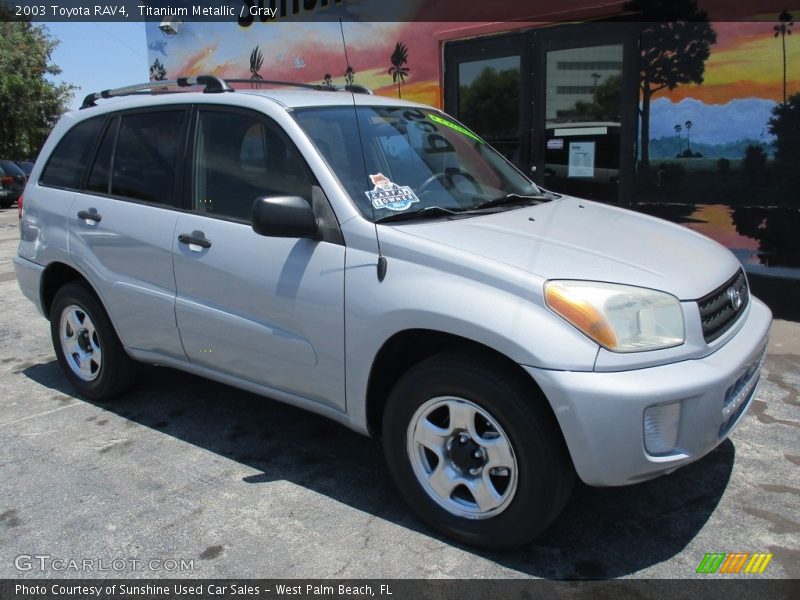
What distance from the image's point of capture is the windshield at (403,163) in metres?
3.25

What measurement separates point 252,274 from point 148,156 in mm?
1228

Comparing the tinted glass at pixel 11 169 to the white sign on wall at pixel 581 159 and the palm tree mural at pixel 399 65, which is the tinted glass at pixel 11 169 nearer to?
the palm tree mural at pixel 399 65

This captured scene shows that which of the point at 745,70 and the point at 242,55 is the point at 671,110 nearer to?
the point at 745,70

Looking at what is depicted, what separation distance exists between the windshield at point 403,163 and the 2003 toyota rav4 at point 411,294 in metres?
0.01

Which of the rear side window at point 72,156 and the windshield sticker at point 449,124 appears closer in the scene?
the windshield sticker at point 449,124

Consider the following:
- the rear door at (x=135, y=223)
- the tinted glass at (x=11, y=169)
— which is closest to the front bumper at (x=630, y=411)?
the rear door at (x=135, y=223)

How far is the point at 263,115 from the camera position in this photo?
11.4 ft

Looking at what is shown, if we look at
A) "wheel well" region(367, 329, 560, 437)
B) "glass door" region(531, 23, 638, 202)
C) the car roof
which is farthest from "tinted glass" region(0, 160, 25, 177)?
"wheel well" region(367, 329, 560, 437)

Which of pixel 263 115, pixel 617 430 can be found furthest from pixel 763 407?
pixel 263 115

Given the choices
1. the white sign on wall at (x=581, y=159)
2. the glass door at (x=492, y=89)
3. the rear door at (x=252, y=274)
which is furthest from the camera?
the glass door at (x=492, y=89)

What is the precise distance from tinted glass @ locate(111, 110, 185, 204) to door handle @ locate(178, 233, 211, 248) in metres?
0.30

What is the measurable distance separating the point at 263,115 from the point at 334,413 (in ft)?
4.96

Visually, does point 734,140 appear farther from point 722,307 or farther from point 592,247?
point 592,247

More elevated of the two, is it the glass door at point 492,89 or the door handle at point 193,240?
the glass door at point 492,89
